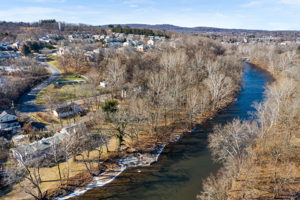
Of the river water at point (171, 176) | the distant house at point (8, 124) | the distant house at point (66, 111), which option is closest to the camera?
the river water at point (171, 176)

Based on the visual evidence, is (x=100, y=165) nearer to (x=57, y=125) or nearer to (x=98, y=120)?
(x=98, y=120)

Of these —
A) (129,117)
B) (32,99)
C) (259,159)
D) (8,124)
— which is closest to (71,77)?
(32,99)

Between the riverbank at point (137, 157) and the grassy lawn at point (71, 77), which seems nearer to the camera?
the riverbank at point (137, 157)

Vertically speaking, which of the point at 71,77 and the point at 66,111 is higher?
the point at 71,77

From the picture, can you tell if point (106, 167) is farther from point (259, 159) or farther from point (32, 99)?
point (32, 99)

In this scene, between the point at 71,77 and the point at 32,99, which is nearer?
the point at 32,99

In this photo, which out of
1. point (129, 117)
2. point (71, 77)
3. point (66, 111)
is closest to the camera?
point (129, 117)

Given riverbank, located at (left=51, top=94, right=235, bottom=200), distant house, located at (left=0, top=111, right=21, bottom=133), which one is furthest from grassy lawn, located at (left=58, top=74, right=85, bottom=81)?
riverbank, located at (left=51, top=94, right=235, bottom=200)

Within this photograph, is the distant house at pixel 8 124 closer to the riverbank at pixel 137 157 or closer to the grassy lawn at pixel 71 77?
the riverbank at pixel 137 157

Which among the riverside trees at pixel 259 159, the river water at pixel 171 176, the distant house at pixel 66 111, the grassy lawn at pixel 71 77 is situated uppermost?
the grassy lawn at pixel 71 77

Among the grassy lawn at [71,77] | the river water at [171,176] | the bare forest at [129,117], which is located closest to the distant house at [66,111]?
the bare forest at [129,117]
